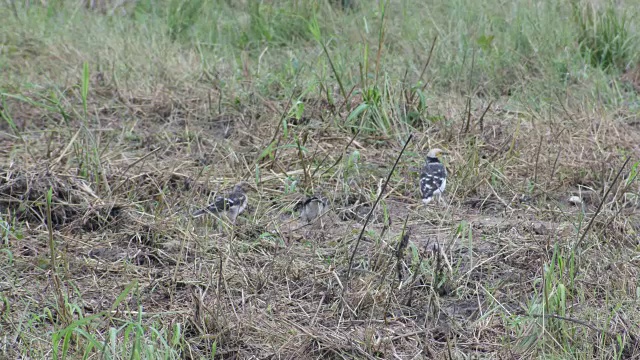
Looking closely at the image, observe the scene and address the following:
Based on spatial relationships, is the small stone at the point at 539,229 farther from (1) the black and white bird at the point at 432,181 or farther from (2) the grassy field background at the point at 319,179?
(1) the black and white bird at the point at 432,181

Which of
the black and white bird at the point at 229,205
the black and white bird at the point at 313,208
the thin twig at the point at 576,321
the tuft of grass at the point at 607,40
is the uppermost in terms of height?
the thin twig at the point at 576,321

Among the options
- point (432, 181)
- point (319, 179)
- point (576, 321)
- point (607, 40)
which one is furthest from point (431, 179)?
point (607, 40)

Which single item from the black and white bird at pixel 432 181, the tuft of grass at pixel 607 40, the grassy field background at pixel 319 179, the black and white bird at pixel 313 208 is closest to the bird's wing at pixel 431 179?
the black and white bird at pixel 432 181

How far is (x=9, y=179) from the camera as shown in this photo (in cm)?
546

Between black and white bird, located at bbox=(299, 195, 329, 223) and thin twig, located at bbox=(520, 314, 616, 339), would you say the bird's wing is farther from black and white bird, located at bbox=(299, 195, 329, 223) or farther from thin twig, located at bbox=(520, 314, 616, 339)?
thin twig, located at bbox=(520, 314, 616, 339)

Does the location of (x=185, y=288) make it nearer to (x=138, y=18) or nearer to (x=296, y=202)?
(x=296, y=202)

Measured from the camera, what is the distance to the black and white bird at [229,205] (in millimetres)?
5266

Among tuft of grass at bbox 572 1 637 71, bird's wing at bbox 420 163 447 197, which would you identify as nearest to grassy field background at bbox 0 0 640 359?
tuft of grass at bbox 572 1 637 71

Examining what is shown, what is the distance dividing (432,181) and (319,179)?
754 millimetres

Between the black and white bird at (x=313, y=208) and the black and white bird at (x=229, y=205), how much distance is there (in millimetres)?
377

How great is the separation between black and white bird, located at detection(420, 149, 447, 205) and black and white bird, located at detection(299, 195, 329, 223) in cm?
62

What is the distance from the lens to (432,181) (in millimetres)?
5566

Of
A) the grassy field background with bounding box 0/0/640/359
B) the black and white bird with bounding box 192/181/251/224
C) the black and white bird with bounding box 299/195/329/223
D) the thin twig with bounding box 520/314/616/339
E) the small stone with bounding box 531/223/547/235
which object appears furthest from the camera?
the black and white bird with bounding box 299/195/329/223

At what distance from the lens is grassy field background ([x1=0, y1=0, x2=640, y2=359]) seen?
13.8 feet
